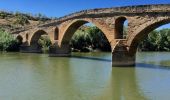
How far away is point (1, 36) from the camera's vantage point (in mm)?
59344

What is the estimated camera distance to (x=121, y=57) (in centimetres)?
3191

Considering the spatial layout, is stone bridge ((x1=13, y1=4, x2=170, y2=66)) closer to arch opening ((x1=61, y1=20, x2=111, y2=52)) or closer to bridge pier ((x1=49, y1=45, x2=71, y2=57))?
bridge pier ((x1=49, y1=45, x2=71, y2=57))

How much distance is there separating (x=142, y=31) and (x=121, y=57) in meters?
3.08

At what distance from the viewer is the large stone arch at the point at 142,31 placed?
29.6 meters

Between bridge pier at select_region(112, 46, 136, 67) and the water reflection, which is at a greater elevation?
bridge pier at select_region(112, 46, 136, 67)

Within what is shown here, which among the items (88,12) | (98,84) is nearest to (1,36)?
(88,12)

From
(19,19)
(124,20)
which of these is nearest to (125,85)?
(124,20)

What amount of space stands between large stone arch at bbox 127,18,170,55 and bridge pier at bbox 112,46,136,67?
54 cm

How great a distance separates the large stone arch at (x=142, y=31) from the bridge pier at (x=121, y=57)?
539mm

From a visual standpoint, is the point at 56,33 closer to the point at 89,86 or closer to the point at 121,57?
the point at 121,57

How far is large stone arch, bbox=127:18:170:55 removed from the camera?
97.2 feet

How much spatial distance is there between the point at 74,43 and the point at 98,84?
42.5 metres

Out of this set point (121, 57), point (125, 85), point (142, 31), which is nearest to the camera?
point (125, 85)

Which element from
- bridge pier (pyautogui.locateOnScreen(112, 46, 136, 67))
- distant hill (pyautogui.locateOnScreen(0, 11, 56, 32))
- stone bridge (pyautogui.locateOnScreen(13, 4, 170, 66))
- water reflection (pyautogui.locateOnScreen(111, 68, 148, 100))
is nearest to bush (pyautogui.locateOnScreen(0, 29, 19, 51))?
stone bridge (pyautogui.locateOnScreen(13, 4, 170, 66))
